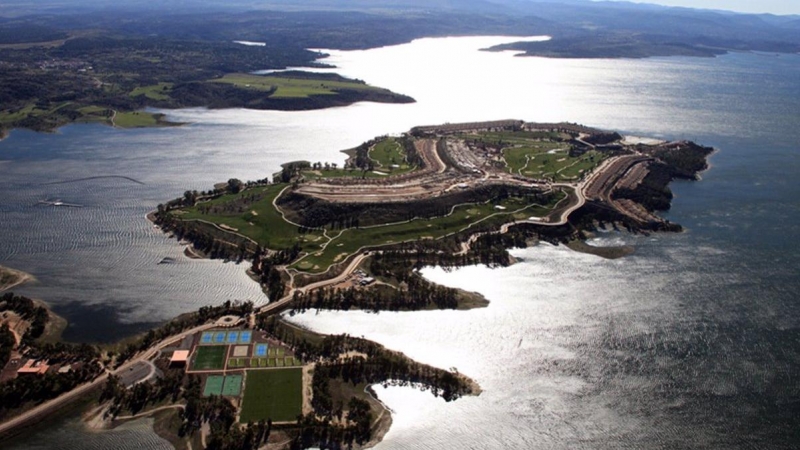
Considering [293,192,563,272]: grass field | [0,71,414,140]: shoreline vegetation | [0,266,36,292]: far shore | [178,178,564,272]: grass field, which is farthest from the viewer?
[0,71,414,140]: shoreline vegetation

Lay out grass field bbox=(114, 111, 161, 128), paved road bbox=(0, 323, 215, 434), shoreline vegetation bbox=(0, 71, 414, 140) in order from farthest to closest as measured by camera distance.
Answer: shoreline vegetation bbox=(0, 71, 414, 140) → grass field bbox=(114, 111, 161, 128) → paved road bbox=(0, 323, 215, 434)

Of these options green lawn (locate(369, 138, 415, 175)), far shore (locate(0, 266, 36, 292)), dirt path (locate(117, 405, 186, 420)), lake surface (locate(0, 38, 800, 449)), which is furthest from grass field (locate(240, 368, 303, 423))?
green lawn (locate(369, 138, 415, 175))

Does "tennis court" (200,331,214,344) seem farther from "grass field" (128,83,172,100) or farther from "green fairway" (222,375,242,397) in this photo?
"grass field" (128,83,172,100)

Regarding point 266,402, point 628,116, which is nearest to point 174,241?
point 266,402

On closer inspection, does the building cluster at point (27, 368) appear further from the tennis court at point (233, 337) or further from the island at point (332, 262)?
the tennis court at point (233, 337)

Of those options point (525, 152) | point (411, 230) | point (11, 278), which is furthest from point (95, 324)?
point (525, 152)

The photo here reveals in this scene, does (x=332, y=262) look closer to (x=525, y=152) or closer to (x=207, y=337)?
(x=207, y=337)

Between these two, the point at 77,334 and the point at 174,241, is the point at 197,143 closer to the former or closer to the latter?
the point at 174,241
